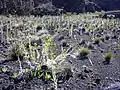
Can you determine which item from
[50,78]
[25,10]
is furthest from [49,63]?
[25,10]

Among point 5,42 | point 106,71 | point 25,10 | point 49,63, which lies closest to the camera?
point 49,63

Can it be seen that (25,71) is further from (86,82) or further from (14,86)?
(86,82)

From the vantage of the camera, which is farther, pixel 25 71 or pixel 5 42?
pixel 5 42

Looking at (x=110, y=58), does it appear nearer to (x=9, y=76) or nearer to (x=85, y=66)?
(x=85, y=66)

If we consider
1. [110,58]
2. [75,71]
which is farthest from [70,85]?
[110,58]

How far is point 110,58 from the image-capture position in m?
11.1

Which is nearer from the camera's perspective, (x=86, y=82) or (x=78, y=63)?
(x=86, y=82)

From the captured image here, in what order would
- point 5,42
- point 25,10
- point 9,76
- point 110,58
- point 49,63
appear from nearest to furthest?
1. point 9,76
2. point 49,63
3. point 110,58
4. point 5,42
5. point 25,10

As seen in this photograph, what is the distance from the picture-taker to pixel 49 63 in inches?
331

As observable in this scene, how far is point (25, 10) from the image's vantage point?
34344 millimetres

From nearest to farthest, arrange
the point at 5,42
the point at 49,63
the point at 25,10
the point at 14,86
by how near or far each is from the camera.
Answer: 1. the point at 14,86
2. the point at 49,63
3. the point at 5,42
4. the point at 25,10

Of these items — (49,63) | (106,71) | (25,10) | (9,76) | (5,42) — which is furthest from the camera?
(25,10)

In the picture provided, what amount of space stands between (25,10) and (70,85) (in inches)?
1073

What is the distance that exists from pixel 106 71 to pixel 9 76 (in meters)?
2.93
